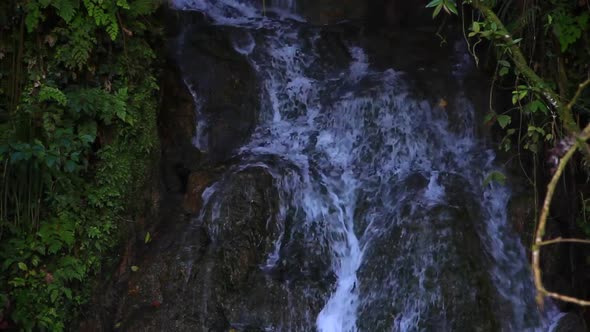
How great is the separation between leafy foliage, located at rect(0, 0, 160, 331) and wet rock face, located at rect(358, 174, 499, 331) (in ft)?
7.86

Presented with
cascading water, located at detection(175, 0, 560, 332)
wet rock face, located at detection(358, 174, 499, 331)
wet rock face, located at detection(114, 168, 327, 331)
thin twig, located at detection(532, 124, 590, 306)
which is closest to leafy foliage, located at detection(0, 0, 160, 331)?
wet rock face, located at detection(114, 168, 327, 331)

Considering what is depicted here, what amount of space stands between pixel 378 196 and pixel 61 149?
117 inches

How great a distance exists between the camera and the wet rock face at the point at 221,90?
6320 millimetres

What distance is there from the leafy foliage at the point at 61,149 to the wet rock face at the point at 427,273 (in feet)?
7.86

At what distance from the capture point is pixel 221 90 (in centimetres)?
651

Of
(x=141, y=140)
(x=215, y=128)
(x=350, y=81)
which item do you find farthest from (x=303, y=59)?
(x=141, y=140)

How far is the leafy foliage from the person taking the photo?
4703 millimetres

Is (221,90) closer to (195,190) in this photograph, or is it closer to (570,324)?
(195,190)

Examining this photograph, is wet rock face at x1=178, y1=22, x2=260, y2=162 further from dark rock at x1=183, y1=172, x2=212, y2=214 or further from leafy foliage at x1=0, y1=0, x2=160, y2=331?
leafy foliage at x1=0, y1=0, x2=160, y2=331

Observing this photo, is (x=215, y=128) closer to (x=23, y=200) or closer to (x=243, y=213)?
(x=243, y=213)

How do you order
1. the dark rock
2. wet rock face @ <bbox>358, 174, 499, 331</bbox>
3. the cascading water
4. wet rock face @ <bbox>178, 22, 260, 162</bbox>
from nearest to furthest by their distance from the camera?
wet rock face @ <bbox>358, 174, 499, 331</bbox> → the cascading water → the dark rock → wet rock face @ <bbox>178, 22, 260, 162</bbox>

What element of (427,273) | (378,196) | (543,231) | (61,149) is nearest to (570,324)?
(427,273)

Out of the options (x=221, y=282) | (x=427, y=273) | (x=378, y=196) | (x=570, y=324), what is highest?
(x=378, y=196)

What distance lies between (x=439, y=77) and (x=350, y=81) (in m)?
1.03
